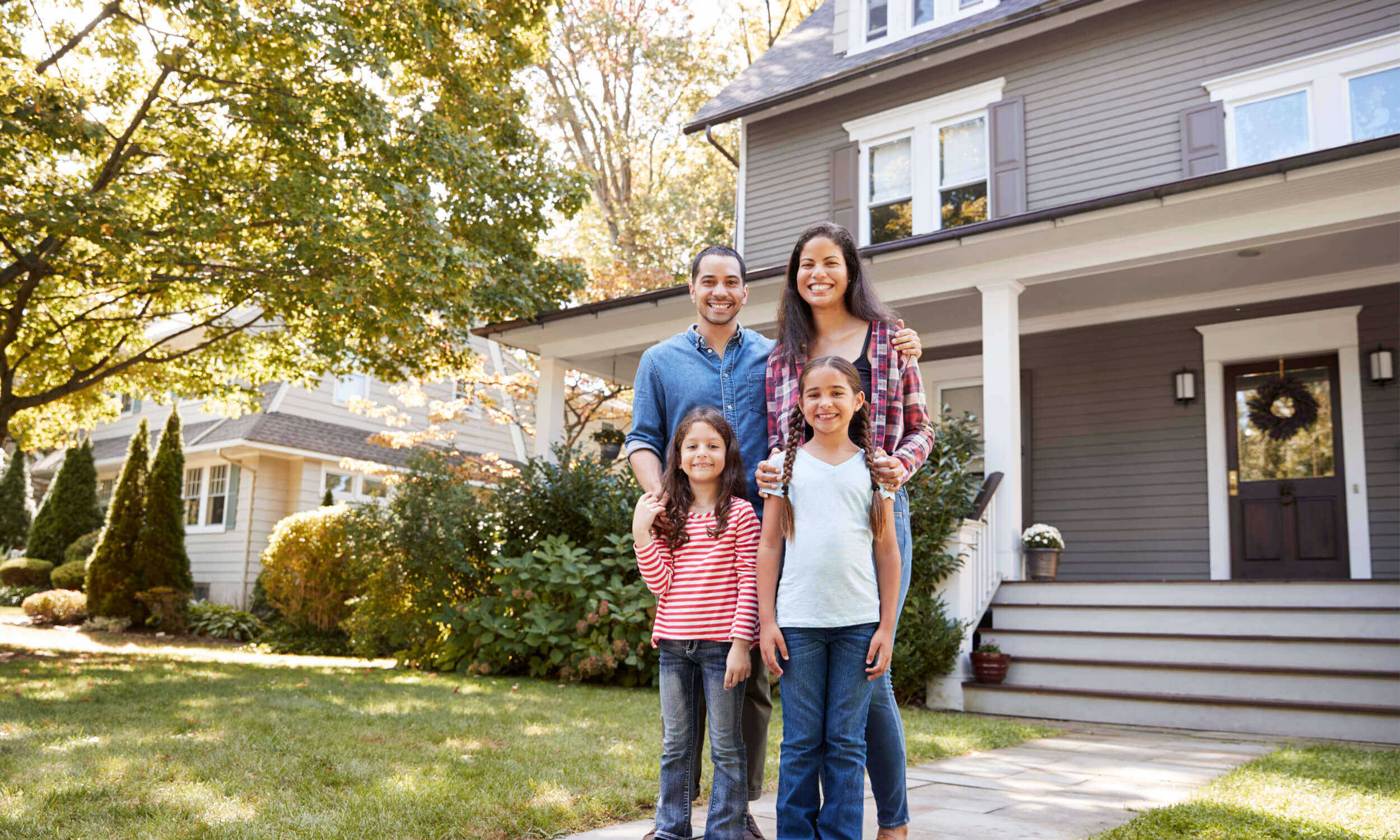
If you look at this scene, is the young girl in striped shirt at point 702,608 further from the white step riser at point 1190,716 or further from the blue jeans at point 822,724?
the white step riser at point 1190,716

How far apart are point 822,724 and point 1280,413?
7908 mm

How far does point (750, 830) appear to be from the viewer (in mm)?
2508

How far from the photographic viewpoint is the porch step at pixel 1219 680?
566 cm

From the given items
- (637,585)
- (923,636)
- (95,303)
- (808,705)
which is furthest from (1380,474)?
(95,303)

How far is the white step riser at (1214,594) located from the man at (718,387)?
201 inches

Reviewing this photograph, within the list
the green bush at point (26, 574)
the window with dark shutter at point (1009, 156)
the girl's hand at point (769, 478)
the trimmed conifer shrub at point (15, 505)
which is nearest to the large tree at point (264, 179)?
the window with dark shutter at point (1009, 156)

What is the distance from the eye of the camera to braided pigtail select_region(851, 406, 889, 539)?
2348mm

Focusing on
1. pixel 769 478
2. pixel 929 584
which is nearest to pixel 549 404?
pixel 929 584

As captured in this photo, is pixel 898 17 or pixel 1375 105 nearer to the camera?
pixel 1375 105

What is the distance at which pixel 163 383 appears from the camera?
11914 millimetres

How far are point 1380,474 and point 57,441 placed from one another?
15560 millimetres

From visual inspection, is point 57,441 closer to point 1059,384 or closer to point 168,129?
point 168,129

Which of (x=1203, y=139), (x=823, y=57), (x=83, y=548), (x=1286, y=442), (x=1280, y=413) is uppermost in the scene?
(x=823, y=57)

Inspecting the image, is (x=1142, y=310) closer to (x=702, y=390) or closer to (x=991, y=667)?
(x=991, y=667)
